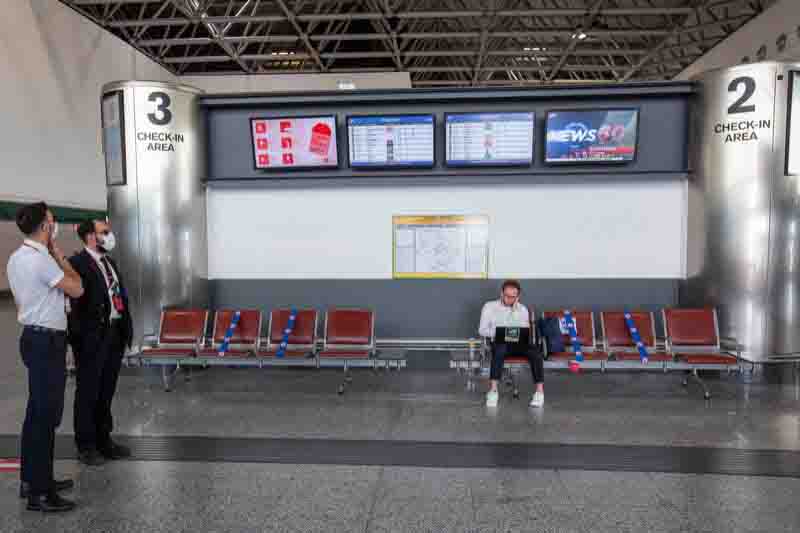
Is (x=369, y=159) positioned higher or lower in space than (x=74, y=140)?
lower

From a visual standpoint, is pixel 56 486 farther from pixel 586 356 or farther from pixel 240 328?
pixel 586 356

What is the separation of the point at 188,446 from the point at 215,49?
18.4 m

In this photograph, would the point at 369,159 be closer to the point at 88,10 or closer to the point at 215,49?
the point at 88,10

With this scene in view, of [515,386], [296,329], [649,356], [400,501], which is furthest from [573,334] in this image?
[400,501]

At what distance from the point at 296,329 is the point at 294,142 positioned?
2.18 meters

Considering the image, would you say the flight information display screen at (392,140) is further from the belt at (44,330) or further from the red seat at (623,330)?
the belt at (44,330)

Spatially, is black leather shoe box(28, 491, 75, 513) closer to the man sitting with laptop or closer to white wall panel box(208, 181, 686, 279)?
the man sitting with laptop

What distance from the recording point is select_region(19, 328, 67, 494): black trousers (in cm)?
276

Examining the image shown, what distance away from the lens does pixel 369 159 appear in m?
5.87

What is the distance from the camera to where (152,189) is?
5.70 meters

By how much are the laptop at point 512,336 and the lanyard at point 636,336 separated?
3.83ft

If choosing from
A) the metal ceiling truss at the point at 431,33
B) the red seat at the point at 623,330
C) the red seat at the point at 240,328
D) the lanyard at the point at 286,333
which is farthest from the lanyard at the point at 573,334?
the metal ceiling truss at the point at 431,33

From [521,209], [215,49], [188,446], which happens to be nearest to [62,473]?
[188,446]

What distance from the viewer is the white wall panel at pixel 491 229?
5863 mm
